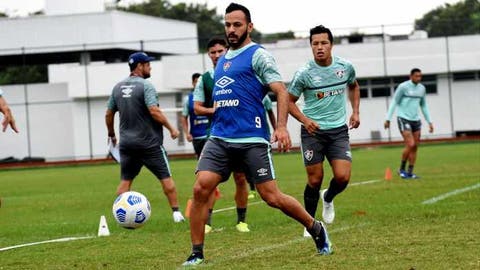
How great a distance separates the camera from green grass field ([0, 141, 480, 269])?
28.7 feet

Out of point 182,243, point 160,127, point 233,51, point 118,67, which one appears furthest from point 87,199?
point 118,67

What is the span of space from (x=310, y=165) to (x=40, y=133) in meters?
45.4

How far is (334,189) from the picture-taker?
37.6 ft

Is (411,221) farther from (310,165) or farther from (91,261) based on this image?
Answer: (91,261)

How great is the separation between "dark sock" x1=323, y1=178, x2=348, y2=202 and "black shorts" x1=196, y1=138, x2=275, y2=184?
258cm

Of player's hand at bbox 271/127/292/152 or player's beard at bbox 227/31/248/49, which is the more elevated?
player's beard at bbox 227/31/248/49

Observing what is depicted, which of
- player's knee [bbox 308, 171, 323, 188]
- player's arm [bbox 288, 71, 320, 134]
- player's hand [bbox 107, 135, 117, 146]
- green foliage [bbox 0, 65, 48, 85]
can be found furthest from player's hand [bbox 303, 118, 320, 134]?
green foliage [bbox 0, 65, 48, 85]

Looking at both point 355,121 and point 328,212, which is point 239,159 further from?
point 328,212

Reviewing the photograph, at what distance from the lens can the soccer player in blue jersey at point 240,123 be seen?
8.73 m

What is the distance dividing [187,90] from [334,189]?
137 feet

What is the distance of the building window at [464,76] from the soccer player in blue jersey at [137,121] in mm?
40676

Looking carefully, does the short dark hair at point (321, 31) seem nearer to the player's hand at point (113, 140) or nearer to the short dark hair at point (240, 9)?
the short dark hair at point (240, 9)

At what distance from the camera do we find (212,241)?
10844 millimetres

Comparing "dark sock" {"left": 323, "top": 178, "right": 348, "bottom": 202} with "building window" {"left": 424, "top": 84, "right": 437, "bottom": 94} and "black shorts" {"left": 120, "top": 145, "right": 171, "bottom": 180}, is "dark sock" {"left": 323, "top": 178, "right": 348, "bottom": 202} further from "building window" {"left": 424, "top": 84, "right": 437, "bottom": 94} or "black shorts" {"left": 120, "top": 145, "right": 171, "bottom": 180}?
"building window" {"left": 424, "top": 84, "right": 437, "bottom": 94}
